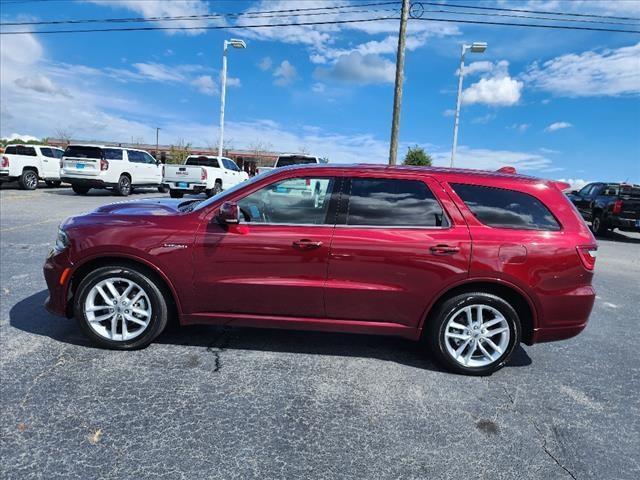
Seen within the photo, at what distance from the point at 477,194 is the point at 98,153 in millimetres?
17778

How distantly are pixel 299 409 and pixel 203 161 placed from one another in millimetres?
17940

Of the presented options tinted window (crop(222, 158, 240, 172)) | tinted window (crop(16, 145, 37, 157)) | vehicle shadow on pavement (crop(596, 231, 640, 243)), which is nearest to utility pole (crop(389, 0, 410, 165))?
vehicle shadow on pavement (crop(596, 231, 640, 243))

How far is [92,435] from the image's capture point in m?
2.79

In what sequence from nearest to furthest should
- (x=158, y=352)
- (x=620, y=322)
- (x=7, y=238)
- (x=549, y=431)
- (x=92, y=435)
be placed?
(x=92, y=435), (x=549, y=431), (x=158, y=352), (x=620, y=322), (x=7, y=238)

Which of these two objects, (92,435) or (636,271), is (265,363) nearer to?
(92,435)

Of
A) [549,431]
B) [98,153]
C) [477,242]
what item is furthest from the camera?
[98,153]

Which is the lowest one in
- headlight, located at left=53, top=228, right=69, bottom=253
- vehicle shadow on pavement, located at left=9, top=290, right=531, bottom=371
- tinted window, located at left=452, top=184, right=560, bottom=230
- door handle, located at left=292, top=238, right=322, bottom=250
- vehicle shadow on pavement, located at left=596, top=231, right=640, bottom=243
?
vehicle shadow on pavement, located at left=9, top=290, right=531, bottom=371

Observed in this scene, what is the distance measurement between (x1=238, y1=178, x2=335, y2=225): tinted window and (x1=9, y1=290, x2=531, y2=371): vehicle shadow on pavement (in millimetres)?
1175

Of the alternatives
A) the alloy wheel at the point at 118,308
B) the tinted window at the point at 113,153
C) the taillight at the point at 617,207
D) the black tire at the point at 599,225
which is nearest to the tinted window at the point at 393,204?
the alloy wheel at the point at 118,308

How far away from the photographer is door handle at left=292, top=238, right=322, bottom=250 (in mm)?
3734

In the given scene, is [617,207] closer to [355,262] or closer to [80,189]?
[355,262]

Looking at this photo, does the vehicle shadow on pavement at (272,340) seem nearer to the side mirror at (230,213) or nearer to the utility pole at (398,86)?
the side mirror at (230,213)

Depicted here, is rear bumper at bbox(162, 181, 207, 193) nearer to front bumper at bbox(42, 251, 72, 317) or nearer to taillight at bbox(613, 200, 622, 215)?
taillight at bbox(613, 200, 622, 215)

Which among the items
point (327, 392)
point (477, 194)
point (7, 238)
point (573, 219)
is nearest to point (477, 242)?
point (477, 194)
